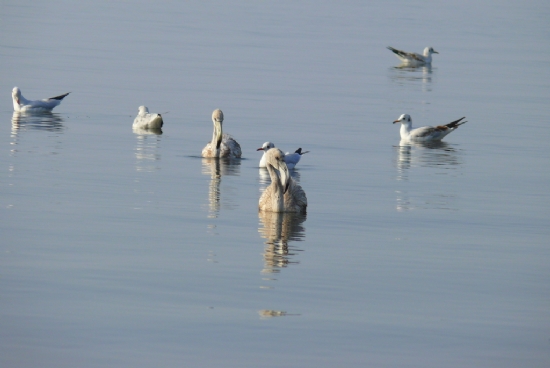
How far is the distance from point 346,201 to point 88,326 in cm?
778

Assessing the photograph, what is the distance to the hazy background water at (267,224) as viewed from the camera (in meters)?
9.88

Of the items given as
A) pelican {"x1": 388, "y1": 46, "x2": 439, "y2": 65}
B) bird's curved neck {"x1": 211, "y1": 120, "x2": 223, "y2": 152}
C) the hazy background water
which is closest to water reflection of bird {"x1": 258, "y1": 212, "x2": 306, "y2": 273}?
the hazy background water

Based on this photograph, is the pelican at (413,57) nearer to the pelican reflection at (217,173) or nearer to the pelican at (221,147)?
the pelican at (221,147)

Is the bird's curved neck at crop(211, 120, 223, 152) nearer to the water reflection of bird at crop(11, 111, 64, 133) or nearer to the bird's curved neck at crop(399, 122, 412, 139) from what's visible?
the water reflection of bird at crop(11, 111, 64, 133)

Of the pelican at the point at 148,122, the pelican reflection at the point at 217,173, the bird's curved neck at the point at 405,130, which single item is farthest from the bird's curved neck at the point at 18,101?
the bird's curved neck at the point at 405,130

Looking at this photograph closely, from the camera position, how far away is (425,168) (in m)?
21.5

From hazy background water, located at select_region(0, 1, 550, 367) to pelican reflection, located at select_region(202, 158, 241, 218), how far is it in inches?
3.2

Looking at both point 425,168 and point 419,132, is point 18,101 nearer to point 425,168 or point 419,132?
point 419,132

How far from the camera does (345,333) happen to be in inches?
398

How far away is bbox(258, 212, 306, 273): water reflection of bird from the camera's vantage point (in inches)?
503

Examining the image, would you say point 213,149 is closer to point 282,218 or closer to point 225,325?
point 282,218

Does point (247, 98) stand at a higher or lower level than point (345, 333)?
higher

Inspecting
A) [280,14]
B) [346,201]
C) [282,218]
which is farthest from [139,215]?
[280,14]

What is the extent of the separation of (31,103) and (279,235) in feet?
46.6
